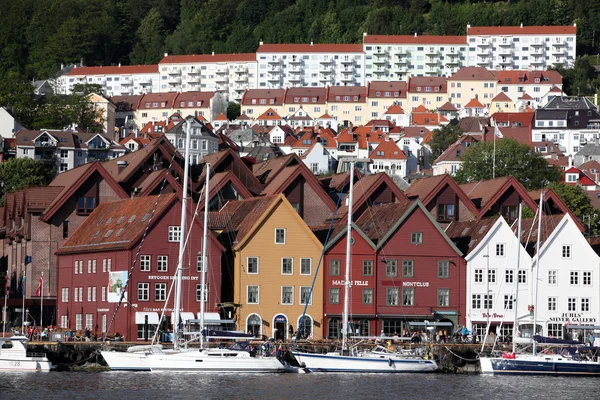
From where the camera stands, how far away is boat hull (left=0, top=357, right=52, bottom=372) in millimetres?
81812

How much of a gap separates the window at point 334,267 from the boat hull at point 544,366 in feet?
53.5

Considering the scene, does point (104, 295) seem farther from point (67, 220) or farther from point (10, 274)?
point (10, 274)

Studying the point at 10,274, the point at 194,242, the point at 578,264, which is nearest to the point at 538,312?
the point at 578,264

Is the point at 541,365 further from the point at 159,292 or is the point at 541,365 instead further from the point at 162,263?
the point at 162,263

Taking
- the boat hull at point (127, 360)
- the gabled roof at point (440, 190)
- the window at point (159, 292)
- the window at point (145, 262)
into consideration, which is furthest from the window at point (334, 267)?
the boat hull at point (127, 360)

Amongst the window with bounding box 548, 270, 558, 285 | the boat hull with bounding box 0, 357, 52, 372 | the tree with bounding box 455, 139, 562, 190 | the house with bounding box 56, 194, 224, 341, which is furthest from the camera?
the tree with bounding box 455, 139, 562, 190

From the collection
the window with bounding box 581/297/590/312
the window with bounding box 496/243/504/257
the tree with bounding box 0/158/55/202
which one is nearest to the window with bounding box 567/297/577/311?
the window with bounding box 581/297/590/312

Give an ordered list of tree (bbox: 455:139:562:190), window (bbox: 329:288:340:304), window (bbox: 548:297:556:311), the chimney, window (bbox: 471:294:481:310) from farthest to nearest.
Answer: tree (bbox: 455:139:562:190), the chimney, window (bbox: 548:297:556:311), window (bbox: 471:294:481:310), window (bbox: 329:288:340:304)

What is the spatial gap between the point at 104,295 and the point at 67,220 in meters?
12.1

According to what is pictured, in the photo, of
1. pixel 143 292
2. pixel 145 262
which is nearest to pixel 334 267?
pixel 145 262

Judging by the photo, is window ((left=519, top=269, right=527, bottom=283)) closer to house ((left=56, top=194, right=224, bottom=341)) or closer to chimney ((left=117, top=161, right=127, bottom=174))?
house ((left=56, top=194, right=224, bottom=341))

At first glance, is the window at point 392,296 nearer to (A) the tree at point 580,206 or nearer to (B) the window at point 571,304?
(B) the window at point 571,304

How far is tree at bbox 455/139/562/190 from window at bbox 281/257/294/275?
62.6 metres

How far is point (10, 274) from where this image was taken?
11131 cm
